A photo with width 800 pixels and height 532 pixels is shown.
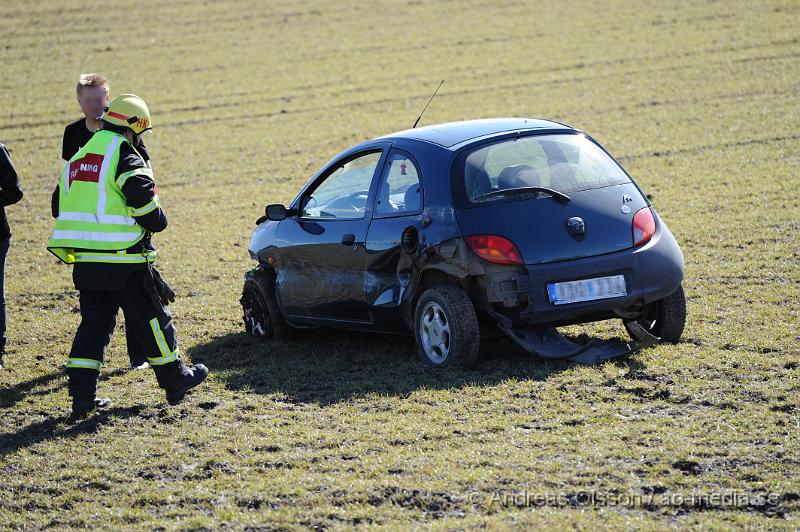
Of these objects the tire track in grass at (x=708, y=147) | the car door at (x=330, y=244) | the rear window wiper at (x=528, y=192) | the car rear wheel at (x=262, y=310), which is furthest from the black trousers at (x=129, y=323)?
the tire track in grass at (x=708, y=147)

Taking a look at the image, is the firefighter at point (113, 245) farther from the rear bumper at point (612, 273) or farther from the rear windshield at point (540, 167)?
the rear bumper at point (612, 273)

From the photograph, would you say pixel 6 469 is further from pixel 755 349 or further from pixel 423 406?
pixel 755 349

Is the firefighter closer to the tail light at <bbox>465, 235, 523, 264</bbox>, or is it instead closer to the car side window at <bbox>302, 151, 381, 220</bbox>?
the car side window at <bbox>302, 151, 381, 220</bbox>

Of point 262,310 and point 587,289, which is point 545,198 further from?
point 262,310

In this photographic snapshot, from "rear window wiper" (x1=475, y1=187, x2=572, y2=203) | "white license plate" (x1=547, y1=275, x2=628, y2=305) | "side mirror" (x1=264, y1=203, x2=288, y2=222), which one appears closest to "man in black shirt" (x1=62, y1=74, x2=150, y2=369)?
"side mirror" (x1=264, y1=203, x2=288, y2=222)

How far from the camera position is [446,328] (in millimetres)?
7484

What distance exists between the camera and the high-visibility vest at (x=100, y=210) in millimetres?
6938

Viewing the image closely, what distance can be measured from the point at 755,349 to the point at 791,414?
1.46 metres

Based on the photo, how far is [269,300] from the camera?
29.8 ft

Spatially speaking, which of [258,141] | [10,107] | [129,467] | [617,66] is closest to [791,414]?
[129,467]

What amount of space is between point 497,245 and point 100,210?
8.01ft

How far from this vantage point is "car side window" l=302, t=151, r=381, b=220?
8.27 m

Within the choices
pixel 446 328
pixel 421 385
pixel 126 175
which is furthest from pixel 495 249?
pixel 126 175

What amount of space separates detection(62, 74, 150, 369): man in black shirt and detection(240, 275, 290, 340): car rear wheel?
1094 mm
